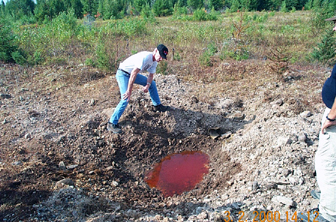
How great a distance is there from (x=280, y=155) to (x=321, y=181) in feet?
3.64

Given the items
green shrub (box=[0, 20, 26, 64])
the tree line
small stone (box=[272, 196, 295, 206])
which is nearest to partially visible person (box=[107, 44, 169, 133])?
small stone (box=[272, 196, 295, 206])

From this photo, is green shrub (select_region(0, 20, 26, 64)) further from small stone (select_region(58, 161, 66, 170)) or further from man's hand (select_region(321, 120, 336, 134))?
man's hand (select_region(321, 120, 336, 134))

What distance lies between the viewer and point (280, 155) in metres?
3.64

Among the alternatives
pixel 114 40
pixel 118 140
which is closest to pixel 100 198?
pixel 118 140

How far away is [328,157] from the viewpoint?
243cm

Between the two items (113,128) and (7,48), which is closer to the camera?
(113,128)

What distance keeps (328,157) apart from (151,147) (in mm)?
2729

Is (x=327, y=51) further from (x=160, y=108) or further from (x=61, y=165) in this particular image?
(x=61, y=165)

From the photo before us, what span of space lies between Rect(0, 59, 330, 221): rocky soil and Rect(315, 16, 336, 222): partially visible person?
1.07 feet

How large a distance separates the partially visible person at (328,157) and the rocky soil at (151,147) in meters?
0.33

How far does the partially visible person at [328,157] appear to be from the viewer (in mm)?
2389

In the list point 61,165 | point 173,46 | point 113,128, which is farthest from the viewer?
point 173,46

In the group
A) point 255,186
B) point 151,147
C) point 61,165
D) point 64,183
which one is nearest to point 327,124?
point 255,186

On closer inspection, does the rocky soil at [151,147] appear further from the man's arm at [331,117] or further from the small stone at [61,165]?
the man's arm at [331,117]
